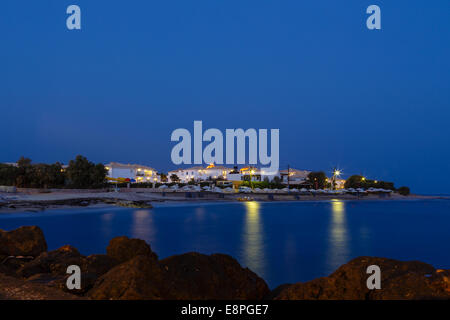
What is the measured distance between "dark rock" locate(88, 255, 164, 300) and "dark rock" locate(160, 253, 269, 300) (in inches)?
7.1

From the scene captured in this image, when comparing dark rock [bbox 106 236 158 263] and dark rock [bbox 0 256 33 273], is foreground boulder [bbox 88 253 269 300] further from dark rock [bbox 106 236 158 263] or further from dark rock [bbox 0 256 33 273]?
dark rock [bbox 0 256 33 273]

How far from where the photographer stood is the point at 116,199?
144ft

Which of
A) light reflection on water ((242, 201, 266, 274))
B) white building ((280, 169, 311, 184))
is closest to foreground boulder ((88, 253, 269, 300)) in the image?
light reflection on water ((242, 201, 266, 274))

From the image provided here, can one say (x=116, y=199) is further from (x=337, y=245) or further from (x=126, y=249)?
(x=126, y=249)

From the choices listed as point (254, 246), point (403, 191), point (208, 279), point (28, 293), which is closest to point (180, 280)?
point (208, 279)

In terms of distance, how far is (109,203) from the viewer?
4125 centimetres

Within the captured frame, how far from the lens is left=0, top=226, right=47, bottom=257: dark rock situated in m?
9.09

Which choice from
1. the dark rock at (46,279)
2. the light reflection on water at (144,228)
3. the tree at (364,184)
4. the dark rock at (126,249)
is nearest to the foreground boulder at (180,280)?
the dark rock at (46,279)
